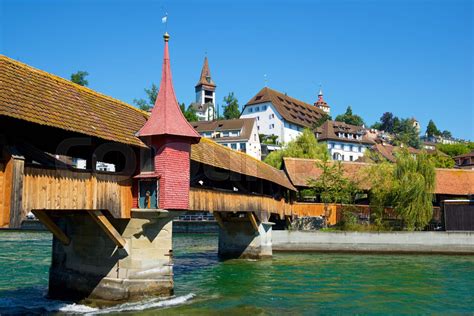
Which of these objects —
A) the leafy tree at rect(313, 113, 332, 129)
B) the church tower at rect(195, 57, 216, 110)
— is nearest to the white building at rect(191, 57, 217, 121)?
the church tower at rect(195, 57, 216, 110)

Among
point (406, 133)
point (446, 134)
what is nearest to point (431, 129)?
point (446, 134)

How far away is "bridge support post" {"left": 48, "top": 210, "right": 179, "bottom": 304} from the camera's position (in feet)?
45.1

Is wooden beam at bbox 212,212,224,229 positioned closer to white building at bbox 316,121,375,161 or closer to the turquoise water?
the turquoise water

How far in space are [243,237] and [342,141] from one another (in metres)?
52.5

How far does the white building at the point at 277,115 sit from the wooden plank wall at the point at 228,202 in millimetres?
50651

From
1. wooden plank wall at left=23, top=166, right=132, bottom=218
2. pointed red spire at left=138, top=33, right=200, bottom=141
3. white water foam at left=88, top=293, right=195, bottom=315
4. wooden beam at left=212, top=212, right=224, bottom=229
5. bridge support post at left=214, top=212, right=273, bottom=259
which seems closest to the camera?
wooden plank wall at left=23, top=166, right=132, bottom=218

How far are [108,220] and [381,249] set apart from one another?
20.3m

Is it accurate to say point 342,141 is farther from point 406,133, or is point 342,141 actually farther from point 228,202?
point 228,202

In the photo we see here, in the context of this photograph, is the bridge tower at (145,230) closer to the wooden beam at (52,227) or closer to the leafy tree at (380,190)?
the wooden beam at (52,227)

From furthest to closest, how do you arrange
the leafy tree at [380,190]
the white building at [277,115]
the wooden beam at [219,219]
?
the white building at [277,115] < the leafy tree at [380,190] < the wooden beam at [219,219]

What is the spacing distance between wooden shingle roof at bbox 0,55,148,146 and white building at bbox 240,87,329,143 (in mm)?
63315

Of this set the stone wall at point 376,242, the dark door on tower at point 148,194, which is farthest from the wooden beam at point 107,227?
the stone wall at point 376,242

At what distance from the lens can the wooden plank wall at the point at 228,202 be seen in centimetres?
1738

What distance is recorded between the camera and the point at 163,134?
13.9 metres
